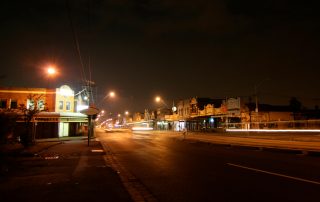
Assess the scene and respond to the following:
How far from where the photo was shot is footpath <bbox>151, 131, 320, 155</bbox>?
20.7m

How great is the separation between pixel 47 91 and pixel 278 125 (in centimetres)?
3670

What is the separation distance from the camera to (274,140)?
2373cm

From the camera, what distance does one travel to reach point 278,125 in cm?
2528

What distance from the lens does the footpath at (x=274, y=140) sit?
20.7 meters

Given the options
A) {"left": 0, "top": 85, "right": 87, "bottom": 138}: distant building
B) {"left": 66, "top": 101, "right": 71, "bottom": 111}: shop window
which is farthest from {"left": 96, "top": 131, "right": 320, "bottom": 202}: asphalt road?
{"left": 66, "top": 101, "right": 71, "bottom": 111}: shop window

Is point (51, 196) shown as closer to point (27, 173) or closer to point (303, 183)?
point (27, 173)

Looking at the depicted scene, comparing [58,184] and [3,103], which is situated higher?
[3,103]

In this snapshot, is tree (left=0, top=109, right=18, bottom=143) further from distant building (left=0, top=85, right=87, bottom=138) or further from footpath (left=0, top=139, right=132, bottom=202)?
distant building (left=0, top=85, right=87, bottom=138)

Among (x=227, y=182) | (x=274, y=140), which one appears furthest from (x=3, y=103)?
(x=227, y=182)

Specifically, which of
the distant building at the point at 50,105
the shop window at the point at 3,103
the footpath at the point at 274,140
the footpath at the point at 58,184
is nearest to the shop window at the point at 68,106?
the distant building at the point at 50,105

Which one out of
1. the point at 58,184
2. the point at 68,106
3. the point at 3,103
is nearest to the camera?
the point at 58,184

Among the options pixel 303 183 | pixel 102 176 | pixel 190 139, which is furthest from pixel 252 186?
pixel 190 139

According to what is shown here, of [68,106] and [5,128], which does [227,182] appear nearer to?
[5,128]

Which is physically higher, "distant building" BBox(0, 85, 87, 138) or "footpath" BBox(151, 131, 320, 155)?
"distant building" BBox(0, 85, 87, 138)
